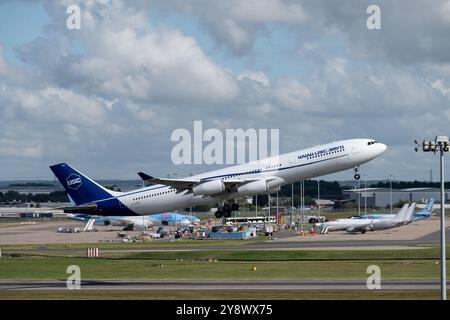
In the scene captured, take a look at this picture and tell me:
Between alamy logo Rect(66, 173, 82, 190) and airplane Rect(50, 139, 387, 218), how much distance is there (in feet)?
0.21

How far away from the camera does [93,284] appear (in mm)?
73188

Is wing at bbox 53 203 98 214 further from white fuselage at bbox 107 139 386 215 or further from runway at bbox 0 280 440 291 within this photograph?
runway at bbox 0 280 440 291

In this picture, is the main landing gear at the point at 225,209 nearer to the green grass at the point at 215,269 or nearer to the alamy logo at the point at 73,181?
the green grass at the point at 215,269

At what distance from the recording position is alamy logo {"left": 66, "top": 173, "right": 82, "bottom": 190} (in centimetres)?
10925

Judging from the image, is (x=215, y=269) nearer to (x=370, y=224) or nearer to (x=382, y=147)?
(x=382, y=147)

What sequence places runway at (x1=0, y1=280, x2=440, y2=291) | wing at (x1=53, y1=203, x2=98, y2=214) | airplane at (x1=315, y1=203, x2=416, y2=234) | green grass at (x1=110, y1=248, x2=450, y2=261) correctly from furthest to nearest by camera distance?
airplane at (x1=315, y1=203, x2=416, y2=234) < wing at (x1=53, y1=203, x2=98, y2=214) < green grass at (x1=110, y1=248, x2=450, y2=261) < runway at (x1=0, y1=280, x2=440, y2=291)

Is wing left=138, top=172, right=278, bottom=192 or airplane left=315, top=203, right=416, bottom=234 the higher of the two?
wing left=138, top=172, right=278, bottom=192

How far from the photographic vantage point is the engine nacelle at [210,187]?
3770 inches

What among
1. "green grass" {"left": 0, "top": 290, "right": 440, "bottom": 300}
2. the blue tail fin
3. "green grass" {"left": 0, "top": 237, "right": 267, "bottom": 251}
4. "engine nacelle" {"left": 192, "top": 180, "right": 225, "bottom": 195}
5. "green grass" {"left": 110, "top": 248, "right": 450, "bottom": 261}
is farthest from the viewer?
"green grass" {"left": 0, "top": 237, "right": 267, "bottom": 251}

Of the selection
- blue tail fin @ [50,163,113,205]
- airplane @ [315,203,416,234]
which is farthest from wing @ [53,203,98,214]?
airplane @ [315,203,416,234]

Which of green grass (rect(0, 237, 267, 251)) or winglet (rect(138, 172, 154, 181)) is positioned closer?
Result: winglet (rect(138, 172, 154, 181))
